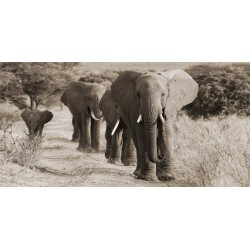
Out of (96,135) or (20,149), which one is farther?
(96,135)

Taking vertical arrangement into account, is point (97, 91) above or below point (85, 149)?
above

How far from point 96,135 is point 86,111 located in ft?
1.45

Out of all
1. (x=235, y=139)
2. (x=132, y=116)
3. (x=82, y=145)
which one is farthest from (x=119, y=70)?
(x=235, y=139)

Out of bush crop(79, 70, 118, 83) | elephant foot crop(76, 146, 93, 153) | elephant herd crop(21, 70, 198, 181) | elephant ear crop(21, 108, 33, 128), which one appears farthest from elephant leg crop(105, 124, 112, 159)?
elephant ear crop(21, 108, 33, 128)

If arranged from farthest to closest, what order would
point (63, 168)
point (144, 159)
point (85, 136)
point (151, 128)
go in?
point (85, 136), point (63, 168), point (144, 159), point (151, 128)

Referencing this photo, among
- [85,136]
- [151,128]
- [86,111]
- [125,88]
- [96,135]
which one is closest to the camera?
[151,128]

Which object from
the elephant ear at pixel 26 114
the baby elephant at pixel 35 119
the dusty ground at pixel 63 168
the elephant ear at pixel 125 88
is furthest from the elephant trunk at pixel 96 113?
the elephant ear at pixel 26 114

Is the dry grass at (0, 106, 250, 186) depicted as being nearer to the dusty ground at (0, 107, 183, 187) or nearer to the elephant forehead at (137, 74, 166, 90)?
the dusty ground at (0, 107, 183, 187)

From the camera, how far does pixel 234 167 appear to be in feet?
27.9

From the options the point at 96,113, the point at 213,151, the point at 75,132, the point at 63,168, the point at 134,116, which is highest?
the point at 134,116

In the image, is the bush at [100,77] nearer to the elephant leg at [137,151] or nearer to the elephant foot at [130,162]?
the elephant leg at [137,151]

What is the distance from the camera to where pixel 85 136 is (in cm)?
913

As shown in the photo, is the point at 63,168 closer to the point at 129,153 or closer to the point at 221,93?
the point at 129,153

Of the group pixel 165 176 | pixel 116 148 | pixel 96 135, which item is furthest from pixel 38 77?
pixel 165 176
